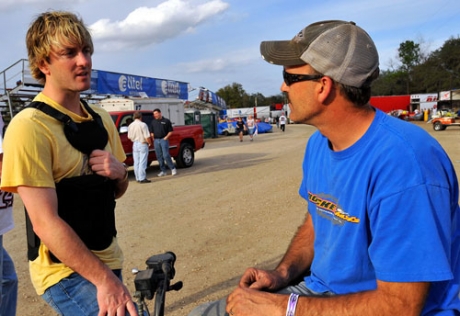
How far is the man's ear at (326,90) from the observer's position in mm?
1752

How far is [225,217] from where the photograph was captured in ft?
22.9

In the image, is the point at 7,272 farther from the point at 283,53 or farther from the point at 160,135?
the point at 160,135

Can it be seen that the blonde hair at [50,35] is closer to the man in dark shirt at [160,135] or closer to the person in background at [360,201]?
the person in background at [360,201]

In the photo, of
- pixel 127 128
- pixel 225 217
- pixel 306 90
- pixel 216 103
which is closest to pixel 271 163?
pixel 127 128

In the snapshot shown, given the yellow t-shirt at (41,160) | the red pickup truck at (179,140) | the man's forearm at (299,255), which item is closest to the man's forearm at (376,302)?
the man's forearm at (299,255)

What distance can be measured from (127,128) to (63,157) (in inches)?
369

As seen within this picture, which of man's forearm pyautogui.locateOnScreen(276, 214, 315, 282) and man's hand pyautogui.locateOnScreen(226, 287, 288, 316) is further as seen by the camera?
man's forearm pyautogui.locateOnScreen(276, 214, 315, 282)

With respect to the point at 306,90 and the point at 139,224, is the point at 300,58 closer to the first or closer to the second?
the point at 306,90

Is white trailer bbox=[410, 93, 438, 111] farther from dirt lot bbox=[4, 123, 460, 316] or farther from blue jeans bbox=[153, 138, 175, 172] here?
blue jeans bbox=[153, 138, 175, 172]

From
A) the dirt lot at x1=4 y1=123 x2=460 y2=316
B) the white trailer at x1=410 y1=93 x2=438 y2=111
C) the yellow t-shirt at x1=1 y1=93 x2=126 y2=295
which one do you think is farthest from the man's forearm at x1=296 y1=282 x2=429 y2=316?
the white trailer at x1=410 y1=93 x2=438 y2=111

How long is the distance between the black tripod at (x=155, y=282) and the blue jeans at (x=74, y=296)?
8.3 inches

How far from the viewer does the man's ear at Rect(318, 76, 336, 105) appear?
5.75ft

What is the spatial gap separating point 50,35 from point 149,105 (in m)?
18.4

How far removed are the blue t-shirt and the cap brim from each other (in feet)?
1.53
